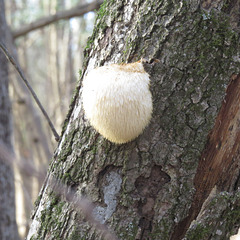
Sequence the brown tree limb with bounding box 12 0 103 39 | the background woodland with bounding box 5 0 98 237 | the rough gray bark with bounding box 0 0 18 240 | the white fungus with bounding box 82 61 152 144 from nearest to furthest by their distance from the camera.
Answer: the white fungus with bounding box 82 61 152 144 → the rough gray bark with bounding box 0 0 18 240 → the brown tree limb with bounding box 12 0 103 39 → the background woodland with bounding box 5 0 98 237

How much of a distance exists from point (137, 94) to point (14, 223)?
118 inches

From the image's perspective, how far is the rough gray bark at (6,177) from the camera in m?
3.36

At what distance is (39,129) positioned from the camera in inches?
251

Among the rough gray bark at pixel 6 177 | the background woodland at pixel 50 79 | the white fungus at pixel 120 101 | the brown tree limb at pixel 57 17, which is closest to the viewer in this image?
the white fungus at pixel 120 101

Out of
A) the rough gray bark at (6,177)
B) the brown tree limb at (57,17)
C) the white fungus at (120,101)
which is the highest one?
the brown tree limb at (57,17)

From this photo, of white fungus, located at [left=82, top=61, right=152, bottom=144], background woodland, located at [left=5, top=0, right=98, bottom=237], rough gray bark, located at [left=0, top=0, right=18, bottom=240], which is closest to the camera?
white fungus, located at [left=82, top=61, right=152, bottom=144]

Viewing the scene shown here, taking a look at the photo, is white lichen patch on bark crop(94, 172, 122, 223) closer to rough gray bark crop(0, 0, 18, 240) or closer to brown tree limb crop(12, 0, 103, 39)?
rough gray bark crop(0, 0, 18, 240)

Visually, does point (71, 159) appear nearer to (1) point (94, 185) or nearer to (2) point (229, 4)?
(1) point (94, 185)

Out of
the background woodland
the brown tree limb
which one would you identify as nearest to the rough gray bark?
the brown tree limb

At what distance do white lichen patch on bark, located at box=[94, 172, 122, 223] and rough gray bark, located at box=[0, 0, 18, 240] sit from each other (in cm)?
229

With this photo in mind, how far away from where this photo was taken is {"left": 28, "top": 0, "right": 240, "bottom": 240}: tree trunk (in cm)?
136

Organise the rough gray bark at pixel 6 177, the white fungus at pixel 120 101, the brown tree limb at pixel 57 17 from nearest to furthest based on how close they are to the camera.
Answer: the white fungus at pixel 120 101
the rough gray bark at pixel 6 177
the brown tree limb at pixel 57 17

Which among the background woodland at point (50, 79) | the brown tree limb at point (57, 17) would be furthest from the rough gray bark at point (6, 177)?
the background woodland at point (50, 79)

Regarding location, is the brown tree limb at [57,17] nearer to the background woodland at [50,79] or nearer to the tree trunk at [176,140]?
the background woodland at [50,79]
